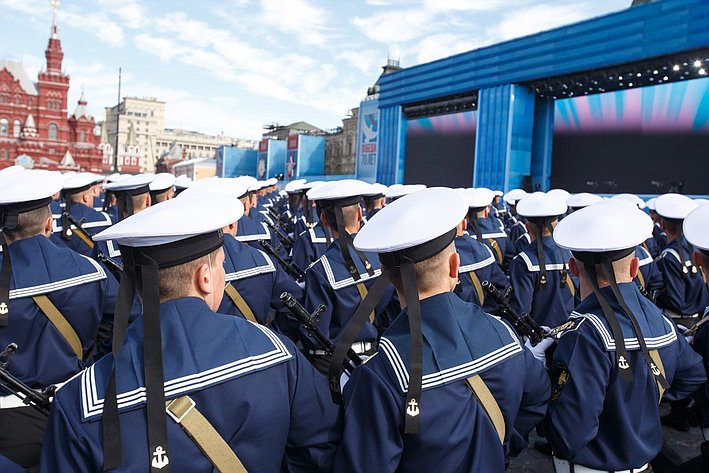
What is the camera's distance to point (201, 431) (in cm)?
142

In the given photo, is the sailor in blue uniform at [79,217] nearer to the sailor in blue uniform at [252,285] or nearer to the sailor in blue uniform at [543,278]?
the sailor in blue uniform at [252,285]

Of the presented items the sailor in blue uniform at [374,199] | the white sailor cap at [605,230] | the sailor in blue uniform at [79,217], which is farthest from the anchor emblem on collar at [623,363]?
the sailor in blue uniform at [79,217]

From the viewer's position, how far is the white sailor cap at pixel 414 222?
177 centimetres

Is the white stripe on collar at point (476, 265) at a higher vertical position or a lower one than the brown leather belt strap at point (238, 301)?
higher

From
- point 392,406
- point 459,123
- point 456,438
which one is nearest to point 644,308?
point 456,438

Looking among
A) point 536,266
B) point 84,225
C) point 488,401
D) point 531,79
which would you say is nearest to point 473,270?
point 536,266

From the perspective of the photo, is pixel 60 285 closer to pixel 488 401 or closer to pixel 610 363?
pixel 488 401

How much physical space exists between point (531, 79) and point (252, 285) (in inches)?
801

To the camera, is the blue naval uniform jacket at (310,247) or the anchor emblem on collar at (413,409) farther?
the blue naval uniform jacket at (310,247)

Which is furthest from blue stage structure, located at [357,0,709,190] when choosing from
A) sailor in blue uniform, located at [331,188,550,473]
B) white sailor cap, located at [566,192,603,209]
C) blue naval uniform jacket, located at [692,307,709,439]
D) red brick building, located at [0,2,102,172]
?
red brick building, located at [0,2,102,172]

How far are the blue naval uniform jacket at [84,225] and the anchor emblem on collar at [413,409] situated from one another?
15.5 feet

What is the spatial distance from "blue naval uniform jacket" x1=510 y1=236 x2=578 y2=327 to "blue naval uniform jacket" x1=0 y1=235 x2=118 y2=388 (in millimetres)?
2992

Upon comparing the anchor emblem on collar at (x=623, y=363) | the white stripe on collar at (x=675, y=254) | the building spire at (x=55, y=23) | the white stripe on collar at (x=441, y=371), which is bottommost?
the anchor emblem on collar at (x=623, y=363)

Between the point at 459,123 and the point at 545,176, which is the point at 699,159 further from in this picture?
the point at 459,123
